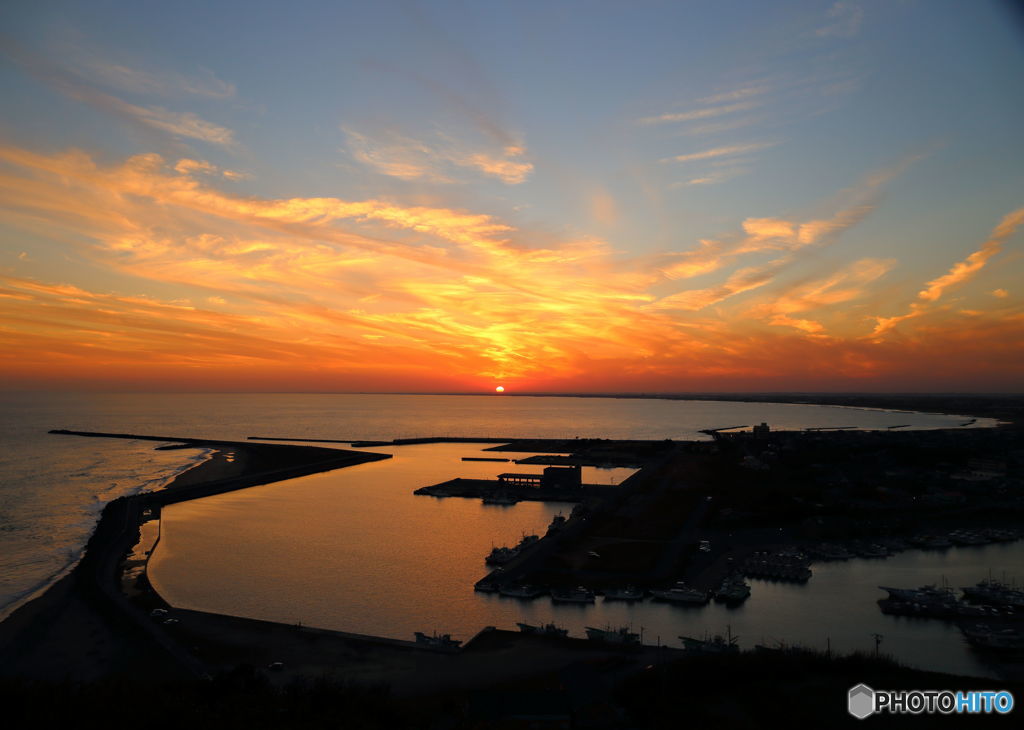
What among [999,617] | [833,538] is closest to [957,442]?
[833,538]

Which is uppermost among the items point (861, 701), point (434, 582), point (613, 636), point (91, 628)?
point (861, 701)

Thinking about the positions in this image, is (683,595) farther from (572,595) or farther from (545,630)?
(545,630)

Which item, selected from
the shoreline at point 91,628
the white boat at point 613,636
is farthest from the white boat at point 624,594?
the shoreline at point 91,628

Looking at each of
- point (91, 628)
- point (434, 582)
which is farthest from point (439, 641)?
point (91, 628)

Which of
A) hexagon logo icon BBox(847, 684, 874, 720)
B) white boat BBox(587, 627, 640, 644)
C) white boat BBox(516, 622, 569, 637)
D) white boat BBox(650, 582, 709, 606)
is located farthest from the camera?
white boat BBox(650, 582, 709, 606)

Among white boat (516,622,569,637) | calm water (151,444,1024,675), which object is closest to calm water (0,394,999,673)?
calm water (151,444,1024,675)

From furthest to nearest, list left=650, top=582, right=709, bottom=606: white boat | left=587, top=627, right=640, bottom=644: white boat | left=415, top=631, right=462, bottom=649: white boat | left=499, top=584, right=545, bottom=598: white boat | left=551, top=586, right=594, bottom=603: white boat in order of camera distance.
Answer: left=499, top=584, right=545, bottom=598: white boat
left=551, top=586, right=594, bottom=603: white boat
left=650, top=582, right=709, bottom=606: white boat
left=587, top=627, right=640, bottom=644: white boat
left=415, top=631, right=462, bottom=649: white boat

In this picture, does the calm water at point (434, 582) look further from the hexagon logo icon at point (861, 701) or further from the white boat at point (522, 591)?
the hexagon logo icon at point (861, 701)

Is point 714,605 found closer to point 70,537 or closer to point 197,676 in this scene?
point 197,676

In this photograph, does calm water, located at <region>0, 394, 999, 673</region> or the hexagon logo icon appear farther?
calm water, located at <region>0, 394, 999, 673</region>

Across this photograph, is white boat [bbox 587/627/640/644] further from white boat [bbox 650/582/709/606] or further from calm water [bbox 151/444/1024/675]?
white boat [bbox 650/582/709/606]
